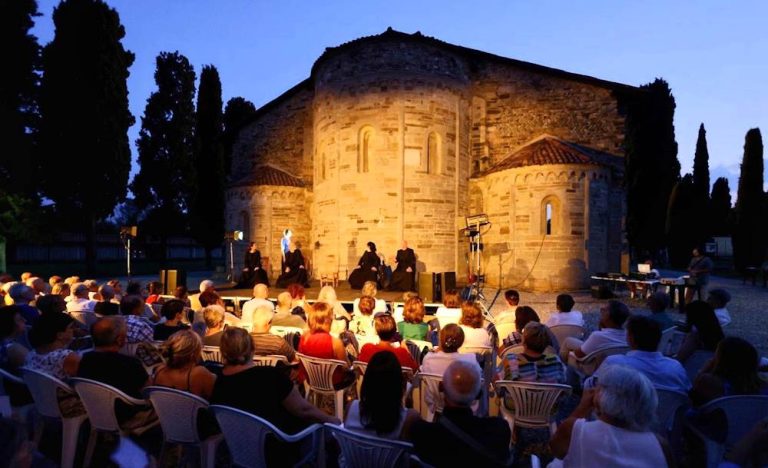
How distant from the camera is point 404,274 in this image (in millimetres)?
14242

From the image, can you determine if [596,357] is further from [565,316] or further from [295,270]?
[295,270]

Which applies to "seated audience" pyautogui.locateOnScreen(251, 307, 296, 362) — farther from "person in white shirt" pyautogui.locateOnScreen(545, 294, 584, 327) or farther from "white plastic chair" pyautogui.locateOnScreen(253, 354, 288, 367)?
"person in white shirt" pyautogui.locateOnScreen(545, 294, 584, 327)

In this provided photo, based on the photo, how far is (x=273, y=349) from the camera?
14.1ft

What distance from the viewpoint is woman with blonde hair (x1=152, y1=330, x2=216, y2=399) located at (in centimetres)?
312

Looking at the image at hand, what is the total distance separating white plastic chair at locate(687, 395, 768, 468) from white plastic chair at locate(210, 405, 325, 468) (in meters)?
2.46

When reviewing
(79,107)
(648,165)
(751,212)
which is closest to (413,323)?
(79,107)

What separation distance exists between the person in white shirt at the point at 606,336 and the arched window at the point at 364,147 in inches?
509

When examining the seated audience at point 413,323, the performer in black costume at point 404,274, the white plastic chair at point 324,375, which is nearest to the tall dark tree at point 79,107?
the performer in black costume at point 404,274

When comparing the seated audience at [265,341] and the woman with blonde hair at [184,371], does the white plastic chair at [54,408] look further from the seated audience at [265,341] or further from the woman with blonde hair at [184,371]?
the seated audience at [265,341]

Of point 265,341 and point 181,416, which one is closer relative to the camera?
point 181,416

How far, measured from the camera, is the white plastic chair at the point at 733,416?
114 inches

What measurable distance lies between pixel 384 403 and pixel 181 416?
147 centimetres

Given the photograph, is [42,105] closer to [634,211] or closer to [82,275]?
[82,275]

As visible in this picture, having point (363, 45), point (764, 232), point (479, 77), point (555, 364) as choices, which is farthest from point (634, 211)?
point (555, 364)
